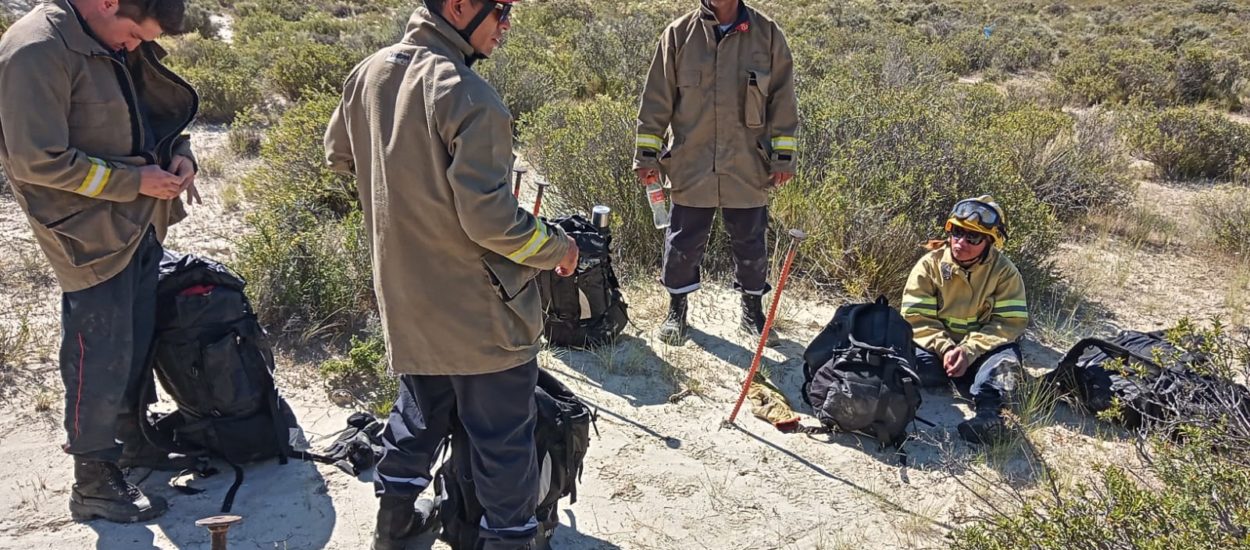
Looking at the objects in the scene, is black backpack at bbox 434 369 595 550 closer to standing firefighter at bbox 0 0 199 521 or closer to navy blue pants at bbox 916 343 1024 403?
standing firefighter at bbox 0 0 199 521

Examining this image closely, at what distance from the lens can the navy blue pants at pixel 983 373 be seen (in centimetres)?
434

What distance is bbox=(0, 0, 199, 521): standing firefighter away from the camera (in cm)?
285

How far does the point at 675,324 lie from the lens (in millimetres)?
5145

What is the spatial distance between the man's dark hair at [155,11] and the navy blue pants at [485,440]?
146 cm

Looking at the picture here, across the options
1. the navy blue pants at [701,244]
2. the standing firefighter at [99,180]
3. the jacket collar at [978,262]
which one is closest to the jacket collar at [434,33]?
the standing firefighter at [99,180]

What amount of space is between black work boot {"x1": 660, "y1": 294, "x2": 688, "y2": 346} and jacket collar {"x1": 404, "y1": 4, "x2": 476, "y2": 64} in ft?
9.44

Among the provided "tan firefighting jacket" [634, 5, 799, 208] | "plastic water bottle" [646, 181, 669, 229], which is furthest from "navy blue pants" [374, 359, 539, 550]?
"tan firefighting jacket" [634, 5, 799, 208]

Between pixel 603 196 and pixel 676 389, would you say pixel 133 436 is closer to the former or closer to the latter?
pixel 676 389

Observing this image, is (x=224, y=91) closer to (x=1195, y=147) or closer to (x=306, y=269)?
(x=306, y=269)

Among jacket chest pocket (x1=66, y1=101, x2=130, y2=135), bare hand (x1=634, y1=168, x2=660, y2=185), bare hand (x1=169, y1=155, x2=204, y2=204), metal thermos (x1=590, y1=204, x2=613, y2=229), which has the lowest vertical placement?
metal thermos (x1=590, y1=204, x2=613, y2=229)

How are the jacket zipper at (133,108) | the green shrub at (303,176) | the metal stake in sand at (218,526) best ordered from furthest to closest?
the green shrub at (303,176) → the jacket zipper at (133,108) → the metal stake in sand at (218,526)

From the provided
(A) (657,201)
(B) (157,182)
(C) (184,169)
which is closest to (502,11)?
(B) (157,182)

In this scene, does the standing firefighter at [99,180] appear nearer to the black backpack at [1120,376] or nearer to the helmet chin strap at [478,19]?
the helmet chin strap at [478,19]

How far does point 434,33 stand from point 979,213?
312cm
